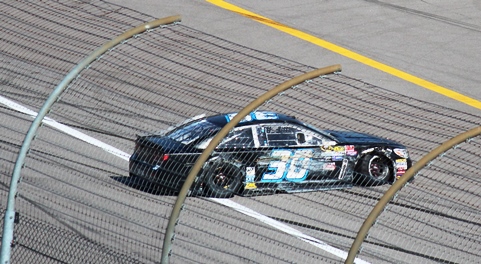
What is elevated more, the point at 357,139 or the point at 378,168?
the point at 357,139

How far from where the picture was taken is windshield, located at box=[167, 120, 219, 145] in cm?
1167

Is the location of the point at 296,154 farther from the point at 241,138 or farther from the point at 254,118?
the point at 241,138

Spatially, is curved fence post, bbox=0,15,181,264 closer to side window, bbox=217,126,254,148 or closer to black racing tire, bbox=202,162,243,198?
black racing tire, bbox=202,162,243,198

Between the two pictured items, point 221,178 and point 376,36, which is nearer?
point 221,178

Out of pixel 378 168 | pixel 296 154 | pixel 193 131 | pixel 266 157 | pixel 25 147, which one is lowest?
pixel 378 168

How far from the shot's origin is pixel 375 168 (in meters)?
13.0

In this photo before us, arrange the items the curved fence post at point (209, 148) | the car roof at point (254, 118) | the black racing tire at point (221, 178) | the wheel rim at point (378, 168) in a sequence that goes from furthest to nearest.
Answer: the wheel rim at point (378, 168)
the car roof at point (254, 118)
the black racing tire at point (221, 178)
the curved fence post at point (209, 148)

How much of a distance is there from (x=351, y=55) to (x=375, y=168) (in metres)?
5.54

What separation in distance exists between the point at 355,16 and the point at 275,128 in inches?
307

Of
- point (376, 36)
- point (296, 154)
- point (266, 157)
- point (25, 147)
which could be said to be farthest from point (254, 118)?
point (376, 36)

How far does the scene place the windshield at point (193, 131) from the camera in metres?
11.7

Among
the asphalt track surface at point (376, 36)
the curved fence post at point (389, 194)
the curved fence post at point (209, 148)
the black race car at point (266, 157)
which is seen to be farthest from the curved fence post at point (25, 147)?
the asphalt track surface at point (376, 36)

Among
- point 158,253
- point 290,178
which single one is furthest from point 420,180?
point 158,253

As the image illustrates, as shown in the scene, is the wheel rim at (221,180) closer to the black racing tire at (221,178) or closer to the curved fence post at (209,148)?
the black racing tire at (221,178)
